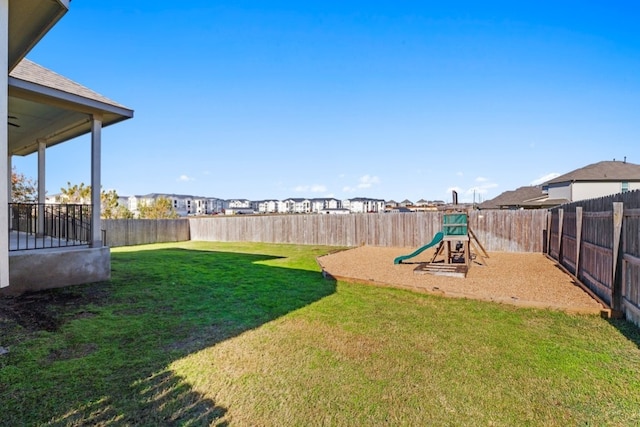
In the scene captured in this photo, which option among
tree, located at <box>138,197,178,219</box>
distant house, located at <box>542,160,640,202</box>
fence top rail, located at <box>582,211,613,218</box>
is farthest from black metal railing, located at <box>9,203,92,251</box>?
distant house, located at <box>542,160,640,202</box>

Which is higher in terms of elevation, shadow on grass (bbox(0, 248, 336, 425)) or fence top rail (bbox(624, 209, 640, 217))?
fence top rail (bbox(624, 209, 640, 217))

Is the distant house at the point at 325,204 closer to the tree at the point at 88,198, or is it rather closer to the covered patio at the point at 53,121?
the tree at the point at 88,198

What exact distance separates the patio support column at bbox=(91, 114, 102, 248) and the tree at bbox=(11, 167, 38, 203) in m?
16.6

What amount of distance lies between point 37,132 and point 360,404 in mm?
11092

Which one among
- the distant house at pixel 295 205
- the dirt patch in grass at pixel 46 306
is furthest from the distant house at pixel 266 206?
the dirt patch in grass at pixel 46 306

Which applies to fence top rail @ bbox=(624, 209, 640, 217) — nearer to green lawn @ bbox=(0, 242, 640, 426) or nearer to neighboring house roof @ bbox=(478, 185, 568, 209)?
green lawn @ bbox=(0, 242, 640, 426)

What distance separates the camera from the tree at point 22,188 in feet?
61.8

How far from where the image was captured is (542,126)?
18453 millimetres

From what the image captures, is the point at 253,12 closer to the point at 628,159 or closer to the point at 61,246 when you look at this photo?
the point at 61,246

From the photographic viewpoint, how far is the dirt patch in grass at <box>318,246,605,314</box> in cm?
514

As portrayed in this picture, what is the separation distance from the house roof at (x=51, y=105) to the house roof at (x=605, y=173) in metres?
29.9

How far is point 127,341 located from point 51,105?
18.6 ft

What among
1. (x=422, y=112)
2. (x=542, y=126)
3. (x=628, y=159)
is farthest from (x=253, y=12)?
(x=628, y=159)

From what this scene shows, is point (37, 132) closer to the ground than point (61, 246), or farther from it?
farther from it
